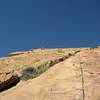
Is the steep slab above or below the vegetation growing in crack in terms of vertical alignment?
below

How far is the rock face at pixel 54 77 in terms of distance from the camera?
18984mm

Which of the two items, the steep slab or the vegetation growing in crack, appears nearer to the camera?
the steep slab

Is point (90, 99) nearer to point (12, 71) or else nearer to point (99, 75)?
point (99, 75)

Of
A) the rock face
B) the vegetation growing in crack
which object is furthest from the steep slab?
the vegetation growing in crack

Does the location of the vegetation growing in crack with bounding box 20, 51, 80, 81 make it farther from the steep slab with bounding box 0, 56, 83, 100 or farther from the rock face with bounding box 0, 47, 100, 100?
the steep slab with bounding box 0, 56, 83, 100

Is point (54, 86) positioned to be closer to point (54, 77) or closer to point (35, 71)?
point (54, 77)

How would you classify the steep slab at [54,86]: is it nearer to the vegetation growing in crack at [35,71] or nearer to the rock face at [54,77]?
the rock face at [54,77]

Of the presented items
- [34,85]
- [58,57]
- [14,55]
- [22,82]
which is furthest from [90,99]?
[14,55]

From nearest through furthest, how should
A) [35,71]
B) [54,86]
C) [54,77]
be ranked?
[54,86] → [54,77] → [35,71]

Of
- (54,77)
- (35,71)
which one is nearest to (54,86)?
(54,77)

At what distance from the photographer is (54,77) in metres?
21.0

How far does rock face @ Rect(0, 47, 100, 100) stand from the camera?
62.3 feet

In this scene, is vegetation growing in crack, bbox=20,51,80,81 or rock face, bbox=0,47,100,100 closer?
rock face, bbox=0,47,100,100

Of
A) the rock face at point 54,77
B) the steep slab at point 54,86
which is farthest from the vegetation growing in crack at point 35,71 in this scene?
the steep slab at point 54,86
